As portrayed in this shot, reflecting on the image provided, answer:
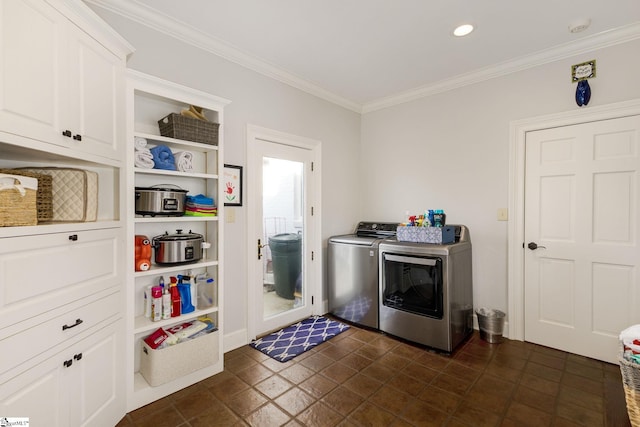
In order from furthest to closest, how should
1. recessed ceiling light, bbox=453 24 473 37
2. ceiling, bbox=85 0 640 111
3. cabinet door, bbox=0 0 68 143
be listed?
1. recessed ceiling light, bbox=453 24 473 37
2. ceiling, bbox=85 0 640 111
3. cabinet door, bbox=0 0 68 143

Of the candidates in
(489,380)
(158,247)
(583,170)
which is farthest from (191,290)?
(583,170)

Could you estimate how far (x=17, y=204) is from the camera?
122 cm

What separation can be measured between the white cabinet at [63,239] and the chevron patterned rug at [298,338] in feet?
3.83

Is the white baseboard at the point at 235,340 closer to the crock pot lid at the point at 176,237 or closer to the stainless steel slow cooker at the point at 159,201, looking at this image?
the crock pot lid at the point at 176,237

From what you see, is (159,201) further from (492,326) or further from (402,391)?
(492,326)

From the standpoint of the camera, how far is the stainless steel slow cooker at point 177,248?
2.04m

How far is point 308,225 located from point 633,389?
8.98ft

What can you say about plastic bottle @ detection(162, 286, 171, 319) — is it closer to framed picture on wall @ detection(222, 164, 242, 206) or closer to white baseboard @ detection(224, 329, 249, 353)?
white baseboard @ detection(224, 329, 249, 353)

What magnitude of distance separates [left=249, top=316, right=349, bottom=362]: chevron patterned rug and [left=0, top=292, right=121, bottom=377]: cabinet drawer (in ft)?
4.54

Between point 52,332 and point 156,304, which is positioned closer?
point 52,332

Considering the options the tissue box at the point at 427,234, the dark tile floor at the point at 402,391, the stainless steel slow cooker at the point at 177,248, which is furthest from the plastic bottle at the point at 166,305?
the tissue box at the point at 427,234

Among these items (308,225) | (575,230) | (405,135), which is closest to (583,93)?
(575,230)

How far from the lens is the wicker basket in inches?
82.3

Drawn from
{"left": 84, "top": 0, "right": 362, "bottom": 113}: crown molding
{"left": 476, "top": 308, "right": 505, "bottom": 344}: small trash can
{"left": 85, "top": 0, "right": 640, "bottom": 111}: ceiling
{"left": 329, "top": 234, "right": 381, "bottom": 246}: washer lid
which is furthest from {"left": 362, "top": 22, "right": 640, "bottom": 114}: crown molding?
{"left": 476, "top": 308, "right": 505, "bottom": 344}: small trash can
